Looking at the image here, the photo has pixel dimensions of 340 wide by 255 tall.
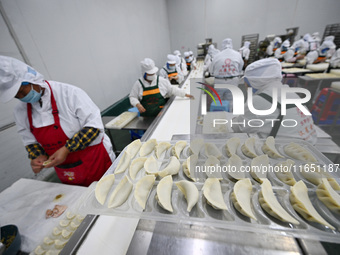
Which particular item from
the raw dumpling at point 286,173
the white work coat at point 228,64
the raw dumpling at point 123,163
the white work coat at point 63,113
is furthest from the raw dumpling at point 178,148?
the white work coat at point 228,64

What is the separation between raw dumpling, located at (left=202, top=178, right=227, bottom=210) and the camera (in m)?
0.54

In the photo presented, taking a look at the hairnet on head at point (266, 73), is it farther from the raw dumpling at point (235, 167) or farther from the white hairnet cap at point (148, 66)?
the white hairnet cap at point (148, 66)

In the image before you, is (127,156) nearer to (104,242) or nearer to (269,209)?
(104,242)

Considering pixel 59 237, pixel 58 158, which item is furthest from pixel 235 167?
pixel 58 158

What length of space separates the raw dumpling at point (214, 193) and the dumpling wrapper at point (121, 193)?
1.13ft

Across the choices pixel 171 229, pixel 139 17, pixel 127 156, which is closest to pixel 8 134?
pixel 127 156

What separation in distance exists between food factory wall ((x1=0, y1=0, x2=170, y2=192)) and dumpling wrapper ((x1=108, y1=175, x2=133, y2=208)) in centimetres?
202

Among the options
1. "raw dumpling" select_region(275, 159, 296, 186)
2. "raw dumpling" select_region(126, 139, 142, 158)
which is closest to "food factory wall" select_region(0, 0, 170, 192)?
"raw dumpling" select_region(126, 139, 142, 158)

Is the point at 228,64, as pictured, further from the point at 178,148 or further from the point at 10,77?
the point at 10,77

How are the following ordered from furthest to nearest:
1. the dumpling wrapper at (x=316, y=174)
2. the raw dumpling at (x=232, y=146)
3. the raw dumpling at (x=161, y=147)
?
the raw dumpling at (x=161, y=147), the raw dumpling at (x=232, y=146), the dumpling wrapper at (x=316, y=174)

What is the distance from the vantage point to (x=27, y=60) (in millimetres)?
1918

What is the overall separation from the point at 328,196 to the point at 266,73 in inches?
52.5

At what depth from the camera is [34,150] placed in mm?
1224

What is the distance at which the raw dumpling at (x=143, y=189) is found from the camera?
598 mm
